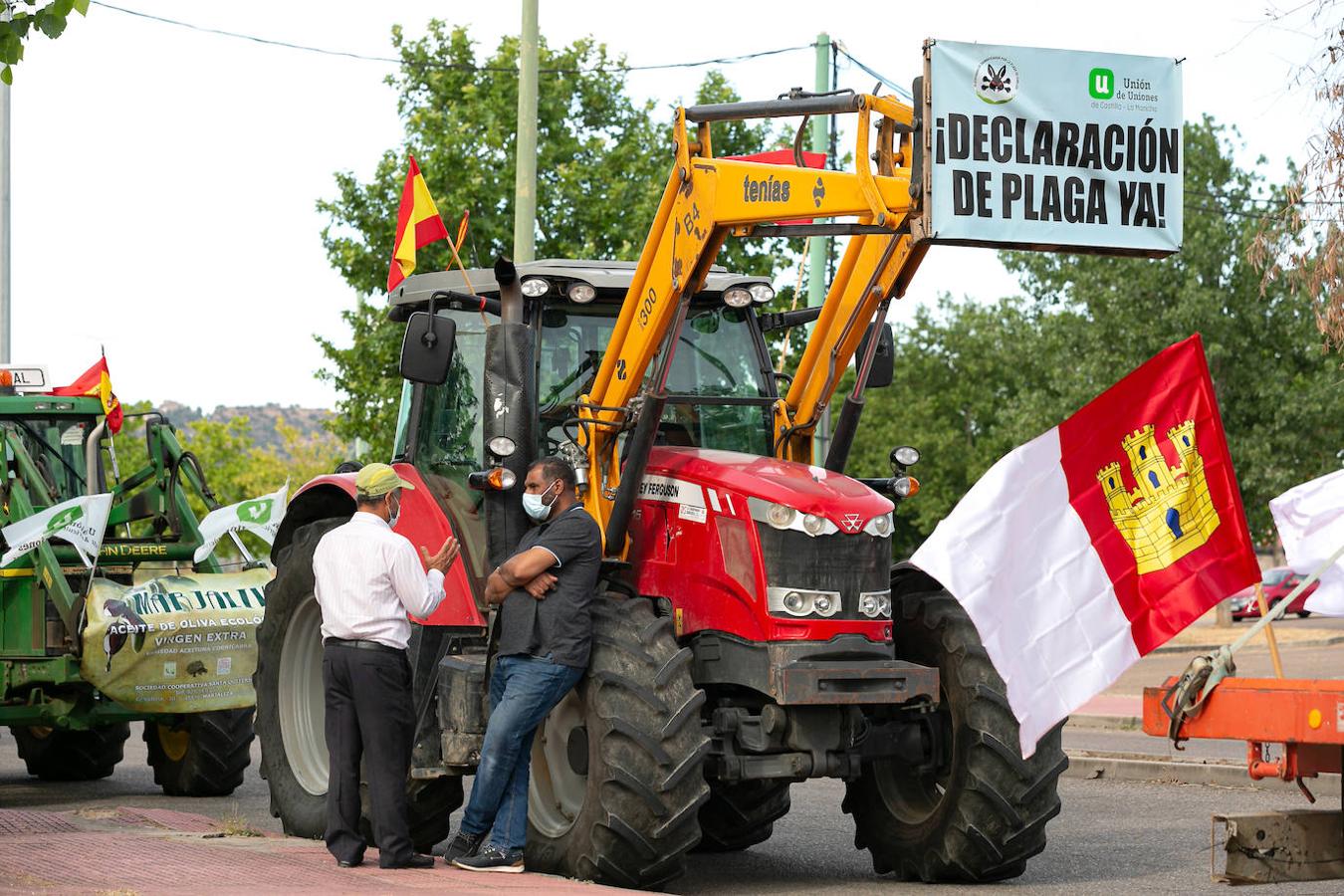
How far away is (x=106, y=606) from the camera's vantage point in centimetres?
1261

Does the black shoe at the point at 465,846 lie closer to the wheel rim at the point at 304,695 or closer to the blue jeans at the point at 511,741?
the blue jeans at the point at 511,741

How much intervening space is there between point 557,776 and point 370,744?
895 millimetres

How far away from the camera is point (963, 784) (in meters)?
8.89

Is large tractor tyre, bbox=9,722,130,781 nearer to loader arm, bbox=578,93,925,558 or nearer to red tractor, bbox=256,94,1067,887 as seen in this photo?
red tractor, bbox=256,94,1067,887

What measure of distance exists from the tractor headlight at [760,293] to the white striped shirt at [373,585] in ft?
7.19

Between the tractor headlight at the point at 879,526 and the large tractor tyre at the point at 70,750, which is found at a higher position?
the tractor headlight at the point at 879,526

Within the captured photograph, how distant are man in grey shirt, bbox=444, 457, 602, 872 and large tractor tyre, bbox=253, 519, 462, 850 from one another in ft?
6.46

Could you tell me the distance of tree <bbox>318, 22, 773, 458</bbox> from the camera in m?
24.4

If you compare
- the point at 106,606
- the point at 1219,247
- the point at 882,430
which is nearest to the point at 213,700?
the point at 106,606

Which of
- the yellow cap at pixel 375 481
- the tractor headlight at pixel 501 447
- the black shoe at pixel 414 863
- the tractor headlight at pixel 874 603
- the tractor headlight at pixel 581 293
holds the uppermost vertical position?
the tractor headlight at pixel 581 293

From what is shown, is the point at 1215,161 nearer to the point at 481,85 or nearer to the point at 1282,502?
the point at 481,85

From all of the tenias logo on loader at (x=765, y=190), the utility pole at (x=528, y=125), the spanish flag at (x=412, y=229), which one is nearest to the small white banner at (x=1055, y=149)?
the tenias logo on loader at (x=765, y=190)

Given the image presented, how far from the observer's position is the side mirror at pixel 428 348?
9.14 meters

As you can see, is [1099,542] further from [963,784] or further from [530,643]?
[530,643]
